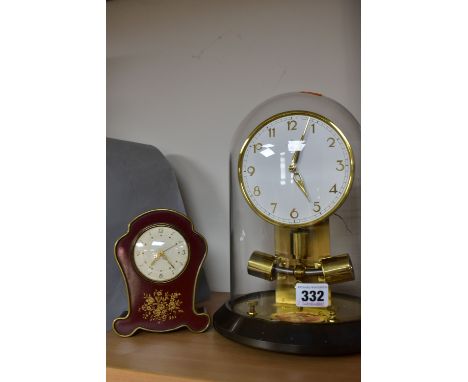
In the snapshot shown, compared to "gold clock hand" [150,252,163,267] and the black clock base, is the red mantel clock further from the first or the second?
the black clock base

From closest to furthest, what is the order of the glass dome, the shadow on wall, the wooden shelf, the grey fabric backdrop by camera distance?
the wooden shelf, the glass dome, the grey fabric backdrop, the shadow on wall

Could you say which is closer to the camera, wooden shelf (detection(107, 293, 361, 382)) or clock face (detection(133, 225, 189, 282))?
wooden shelf (detection(107, 293, 361, 382))

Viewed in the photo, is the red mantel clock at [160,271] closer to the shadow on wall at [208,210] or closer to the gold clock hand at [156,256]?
the gold clock hand at [156,256]

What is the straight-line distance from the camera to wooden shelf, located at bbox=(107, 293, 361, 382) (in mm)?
513

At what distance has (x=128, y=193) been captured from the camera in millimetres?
835

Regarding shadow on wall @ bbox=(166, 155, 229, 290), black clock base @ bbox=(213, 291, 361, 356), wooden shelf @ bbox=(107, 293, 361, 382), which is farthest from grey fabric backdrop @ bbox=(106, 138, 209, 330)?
black clock base @ bbox=(213, 291, 361, 356)

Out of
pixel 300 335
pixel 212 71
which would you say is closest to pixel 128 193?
pixel 212 71

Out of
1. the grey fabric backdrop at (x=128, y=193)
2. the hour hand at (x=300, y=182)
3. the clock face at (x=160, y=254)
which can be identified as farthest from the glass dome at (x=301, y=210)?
the grey fabric backdrop at (x=128, y=193)

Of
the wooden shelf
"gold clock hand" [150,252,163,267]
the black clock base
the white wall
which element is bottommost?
the wooden shelf

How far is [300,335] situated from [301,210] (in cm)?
18

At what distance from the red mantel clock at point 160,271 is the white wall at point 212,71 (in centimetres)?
25

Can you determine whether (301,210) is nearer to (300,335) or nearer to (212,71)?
(300,335)

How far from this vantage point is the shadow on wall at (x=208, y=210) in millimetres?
962
